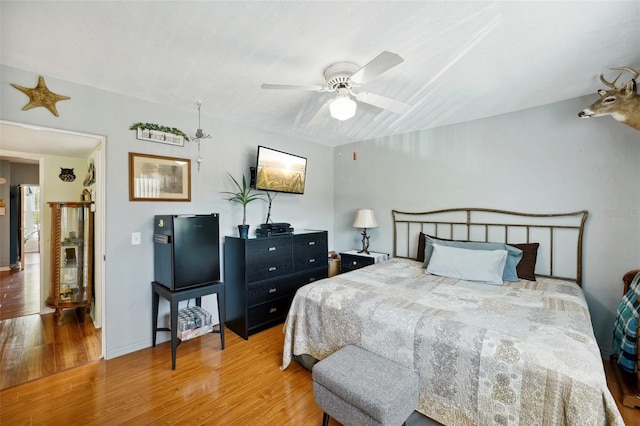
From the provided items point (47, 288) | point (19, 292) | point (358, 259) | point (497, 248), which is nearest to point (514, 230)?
point (497, 248)

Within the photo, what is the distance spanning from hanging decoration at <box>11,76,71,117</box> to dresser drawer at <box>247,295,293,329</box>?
2590 mm

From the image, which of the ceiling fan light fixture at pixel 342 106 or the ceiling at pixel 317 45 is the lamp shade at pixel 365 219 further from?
the ceiling fan light fixture at pixel 342 106

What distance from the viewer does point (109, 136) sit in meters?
Answer: 2.54

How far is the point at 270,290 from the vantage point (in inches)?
125

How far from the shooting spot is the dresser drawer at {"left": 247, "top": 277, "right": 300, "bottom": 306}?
2.99m

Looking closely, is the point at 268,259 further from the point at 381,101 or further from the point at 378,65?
the point at 378,65

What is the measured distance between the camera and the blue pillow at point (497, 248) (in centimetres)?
271

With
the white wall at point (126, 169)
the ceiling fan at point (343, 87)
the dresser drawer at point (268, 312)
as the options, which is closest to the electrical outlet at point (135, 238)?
the white wall at point (126, 169)

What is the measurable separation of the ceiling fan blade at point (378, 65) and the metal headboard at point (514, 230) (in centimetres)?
235

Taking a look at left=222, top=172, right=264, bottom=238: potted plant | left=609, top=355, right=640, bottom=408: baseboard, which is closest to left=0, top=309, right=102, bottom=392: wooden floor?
left=222, top=172, right=264, bottom=238: potted plant

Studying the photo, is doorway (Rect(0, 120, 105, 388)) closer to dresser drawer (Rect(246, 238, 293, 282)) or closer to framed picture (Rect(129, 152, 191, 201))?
framed picture (Rect(129, 152, 191, 201))

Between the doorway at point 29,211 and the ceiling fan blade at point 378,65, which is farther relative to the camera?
the doorway at point 29,211

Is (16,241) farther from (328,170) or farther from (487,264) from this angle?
(487,264)

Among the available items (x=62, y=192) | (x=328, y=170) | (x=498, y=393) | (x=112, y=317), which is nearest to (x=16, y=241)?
(x=62, y=192)
